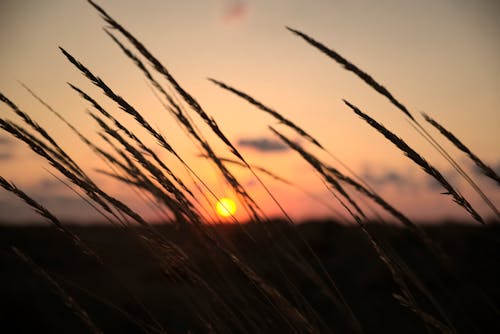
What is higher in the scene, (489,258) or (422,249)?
(422,249)

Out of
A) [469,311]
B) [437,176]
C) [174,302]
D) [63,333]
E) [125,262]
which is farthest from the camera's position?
[125,262]

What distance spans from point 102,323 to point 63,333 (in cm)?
43

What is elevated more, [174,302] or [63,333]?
[63,333]

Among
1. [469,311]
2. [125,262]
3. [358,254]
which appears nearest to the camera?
[469,311]

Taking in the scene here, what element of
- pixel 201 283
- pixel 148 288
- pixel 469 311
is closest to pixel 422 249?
pixel 469 311

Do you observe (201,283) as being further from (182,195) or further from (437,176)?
(437,176)

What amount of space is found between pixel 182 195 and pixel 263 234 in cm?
28

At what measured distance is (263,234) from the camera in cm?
114

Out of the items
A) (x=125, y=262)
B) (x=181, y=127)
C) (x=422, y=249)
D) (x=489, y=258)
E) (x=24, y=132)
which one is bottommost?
(x=489, y=258)

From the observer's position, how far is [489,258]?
4527 millimetres

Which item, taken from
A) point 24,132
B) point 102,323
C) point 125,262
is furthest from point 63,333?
point 125,262

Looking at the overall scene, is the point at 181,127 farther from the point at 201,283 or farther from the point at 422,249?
the point at 422,249

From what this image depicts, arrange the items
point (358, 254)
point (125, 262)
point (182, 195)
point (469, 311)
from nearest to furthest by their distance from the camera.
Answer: point (182, 195) < point (469, 311) < point (358, 254) < point (125, 262)

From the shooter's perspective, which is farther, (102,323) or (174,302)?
(174,302)
